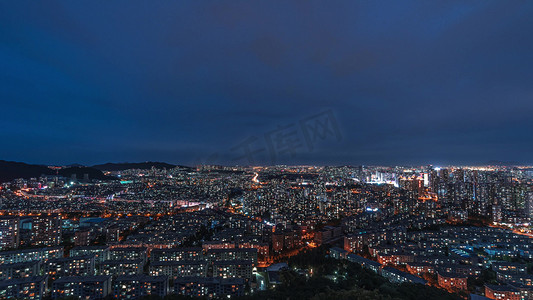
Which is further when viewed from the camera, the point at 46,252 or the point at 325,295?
the point at 46,252

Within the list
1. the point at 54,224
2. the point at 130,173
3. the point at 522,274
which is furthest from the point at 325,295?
the point at 130,173

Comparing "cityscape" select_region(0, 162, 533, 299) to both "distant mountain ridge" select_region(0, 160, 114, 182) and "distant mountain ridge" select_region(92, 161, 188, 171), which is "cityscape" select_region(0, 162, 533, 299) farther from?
"distant mountain ridge" select_region(92, 161, 188, 171)

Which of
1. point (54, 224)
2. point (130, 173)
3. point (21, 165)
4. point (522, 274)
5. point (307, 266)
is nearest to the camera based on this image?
point (522, 274)

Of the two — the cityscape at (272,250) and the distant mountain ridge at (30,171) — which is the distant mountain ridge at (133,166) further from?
the cityscape at (272,250)

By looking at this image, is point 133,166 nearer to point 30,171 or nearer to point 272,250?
point 30,171

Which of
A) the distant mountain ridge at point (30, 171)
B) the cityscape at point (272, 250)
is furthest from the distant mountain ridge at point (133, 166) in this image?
the cityscape at point (272, 250)

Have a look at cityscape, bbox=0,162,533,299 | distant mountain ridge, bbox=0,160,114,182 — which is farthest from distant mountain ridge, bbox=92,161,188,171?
cityscape, bbox=0,162,533,299

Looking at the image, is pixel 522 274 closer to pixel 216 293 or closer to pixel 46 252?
pixel 216 293

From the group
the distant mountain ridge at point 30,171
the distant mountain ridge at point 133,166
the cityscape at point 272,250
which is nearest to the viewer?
the cityscape at point 272,250
